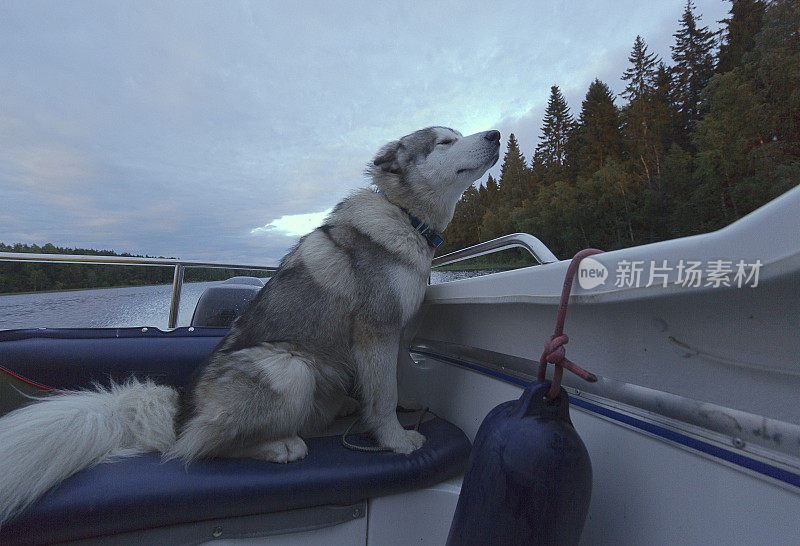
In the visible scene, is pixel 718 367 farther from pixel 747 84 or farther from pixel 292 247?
pixel 747 84

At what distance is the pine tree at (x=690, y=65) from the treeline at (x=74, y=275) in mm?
48481

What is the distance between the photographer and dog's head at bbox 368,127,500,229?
2.09m

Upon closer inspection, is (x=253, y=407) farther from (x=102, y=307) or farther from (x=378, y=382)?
(x=102, y=307)

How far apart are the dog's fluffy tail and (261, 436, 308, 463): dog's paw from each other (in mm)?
377

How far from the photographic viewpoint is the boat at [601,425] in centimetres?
60

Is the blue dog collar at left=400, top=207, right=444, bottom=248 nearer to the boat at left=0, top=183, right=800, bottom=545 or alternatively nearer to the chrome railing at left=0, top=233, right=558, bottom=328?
the chrome railing at left=0, top=233, right=558, bottom=328

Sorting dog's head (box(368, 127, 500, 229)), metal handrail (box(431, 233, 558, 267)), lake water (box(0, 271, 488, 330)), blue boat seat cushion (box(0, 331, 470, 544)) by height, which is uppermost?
dog's head (box(368, 127, 500, 229))

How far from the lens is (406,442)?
1521mm

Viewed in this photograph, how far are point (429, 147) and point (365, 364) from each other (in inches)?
50.0

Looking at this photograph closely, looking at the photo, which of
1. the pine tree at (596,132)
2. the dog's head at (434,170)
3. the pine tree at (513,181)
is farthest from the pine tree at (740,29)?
the dog's head at (434,170)

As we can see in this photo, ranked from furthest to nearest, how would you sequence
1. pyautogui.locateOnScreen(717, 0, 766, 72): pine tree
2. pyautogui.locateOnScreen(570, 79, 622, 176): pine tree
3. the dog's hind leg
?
1. pyautogui.locateOnScreen(570, 79, 622, 176): pine tree
2. pyautogui.locateOnScreen(717, 0, 766, 72): pine tree
3. the dog's hind leg

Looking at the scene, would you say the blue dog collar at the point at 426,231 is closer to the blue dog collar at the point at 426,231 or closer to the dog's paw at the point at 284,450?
the blue dog collar at the point at 426,231

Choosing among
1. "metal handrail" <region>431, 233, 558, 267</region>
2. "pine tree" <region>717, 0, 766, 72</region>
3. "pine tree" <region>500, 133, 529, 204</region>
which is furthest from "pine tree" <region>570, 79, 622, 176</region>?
"metal handrail" <region>431, 233, 558, 267</region>

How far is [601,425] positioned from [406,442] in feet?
2.56
